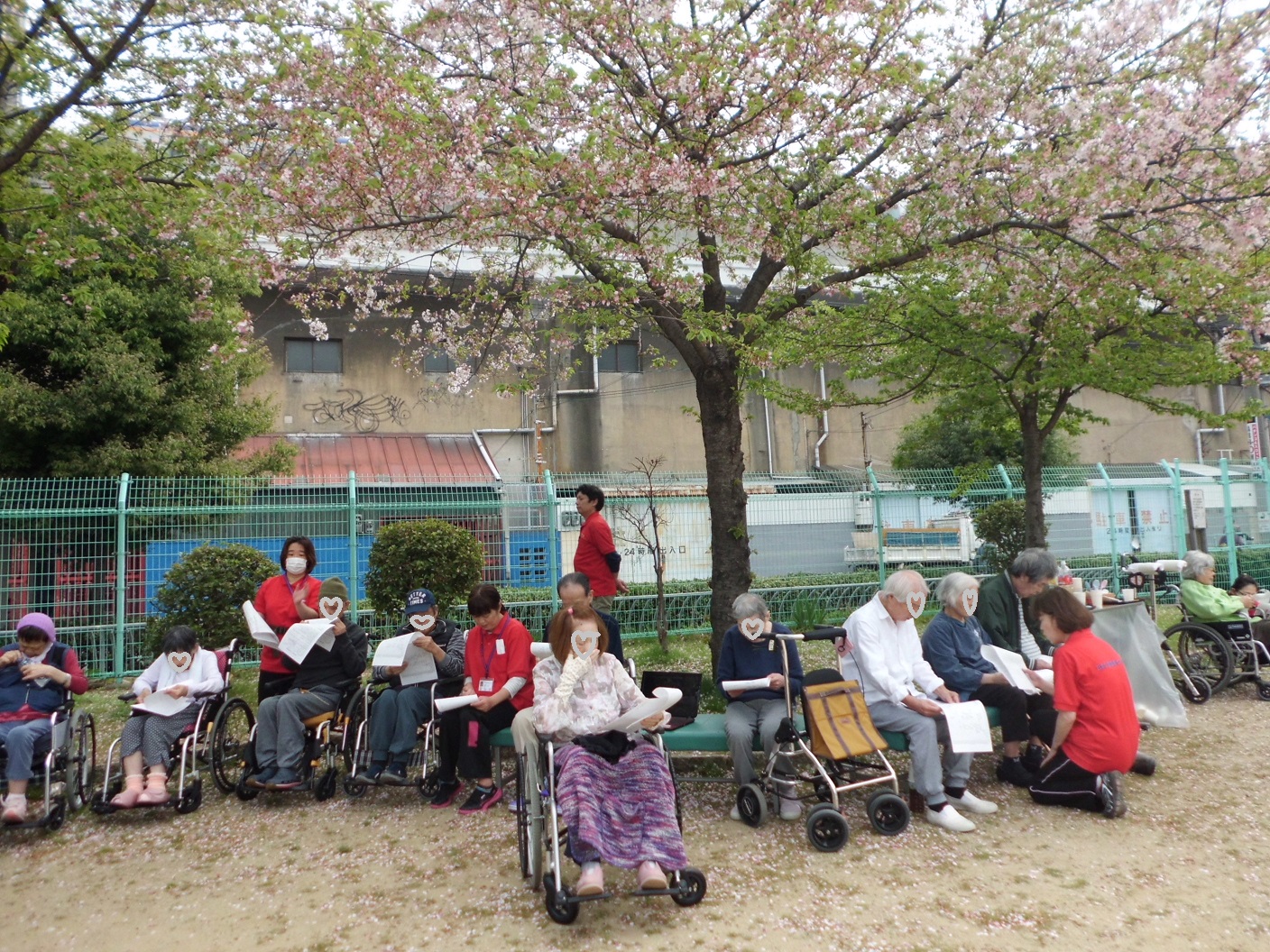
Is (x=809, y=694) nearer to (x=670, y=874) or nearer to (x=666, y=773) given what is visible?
(x=666, y=773)

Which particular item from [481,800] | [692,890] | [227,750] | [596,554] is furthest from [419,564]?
[692,890]

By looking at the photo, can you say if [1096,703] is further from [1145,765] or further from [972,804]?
[1145,765]

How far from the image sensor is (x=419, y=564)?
31.6 ft

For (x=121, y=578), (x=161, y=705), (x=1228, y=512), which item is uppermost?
(x=1228, y=512)

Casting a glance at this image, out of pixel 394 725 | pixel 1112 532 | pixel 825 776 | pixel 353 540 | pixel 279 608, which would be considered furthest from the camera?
pixel 1112 532

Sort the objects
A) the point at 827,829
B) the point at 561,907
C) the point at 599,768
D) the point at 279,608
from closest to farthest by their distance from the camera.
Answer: the point at 561,907, the point at 599,768, the point at 827,829, the point at 279,608

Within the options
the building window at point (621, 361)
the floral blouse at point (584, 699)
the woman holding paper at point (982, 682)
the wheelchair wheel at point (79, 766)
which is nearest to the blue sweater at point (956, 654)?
the woman holding paper at point (982, 682)

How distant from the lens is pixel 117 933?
4086 millimetres

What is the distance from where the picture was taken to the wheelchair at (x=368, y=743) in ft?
19.2

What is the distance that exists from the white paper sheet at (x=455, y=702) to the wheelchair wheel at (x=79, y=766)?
7.07 ft

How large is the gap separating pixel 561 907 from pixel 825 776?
1.67 metres

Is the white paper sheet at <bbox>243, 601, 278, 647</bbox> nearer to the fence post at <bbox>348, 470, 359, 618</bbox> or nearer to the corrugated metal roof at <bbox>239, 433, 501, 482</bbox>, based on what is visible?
the fence post at <bbox>348, 470, 359, 618</bbox>

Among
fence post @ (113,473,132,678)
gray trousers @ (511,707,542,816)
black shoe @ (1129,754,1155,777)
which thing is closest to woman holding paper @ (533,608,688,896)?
gray trousers @ (511,707,542,816)

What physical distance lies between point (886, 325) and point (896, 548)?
3976 mm
